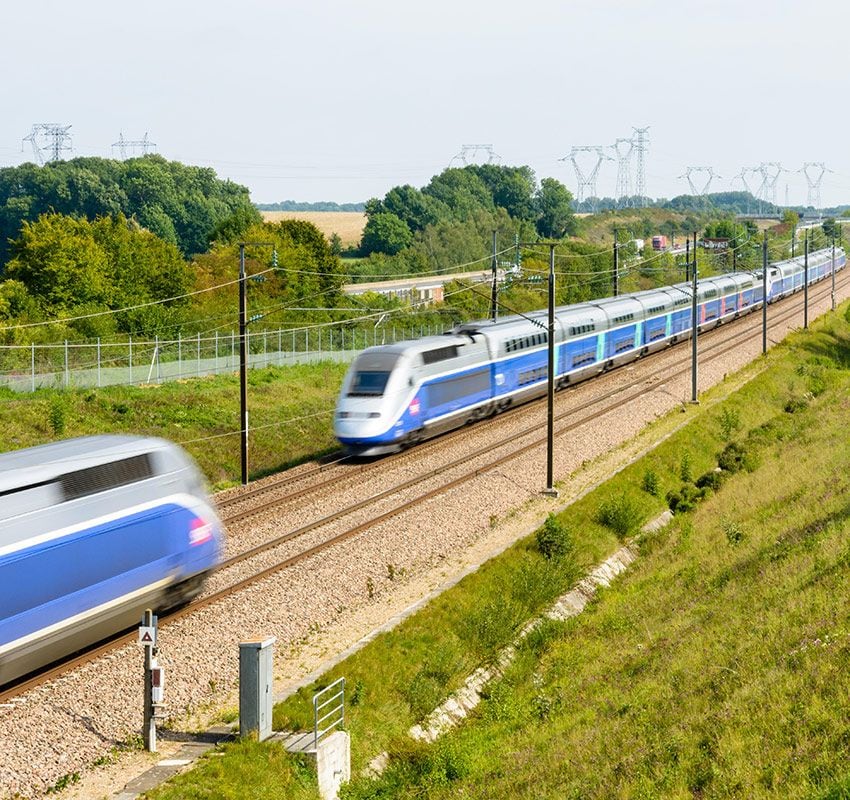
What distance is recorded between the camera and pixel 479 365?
41.9 m

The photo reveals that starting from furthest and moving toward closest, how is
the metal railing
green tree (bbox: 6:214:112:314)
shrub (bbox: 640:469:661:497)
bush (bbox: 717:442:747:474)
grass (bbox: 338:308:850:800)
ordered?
green tree (bbox: 6:214:112:314)
bush (bbox: 717:442:747:474)
shrub (bbox: 640:469:661:497)
the metal railing
grass (bbox: 338:308:850:800)

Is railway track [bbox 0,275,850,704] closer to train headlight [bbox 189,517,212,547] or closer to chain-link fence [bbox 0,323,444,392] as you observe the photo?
train headlight [bbox 189,517,212,547]

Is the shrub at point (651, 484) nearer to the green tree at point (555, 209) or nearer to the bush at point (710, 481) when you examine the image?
the bush at point (710, 481)

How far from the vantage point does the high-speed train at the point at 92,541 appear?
17.7m

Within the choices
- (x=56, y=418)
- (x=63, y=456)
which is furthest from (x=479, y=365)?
(x=63, y=456)

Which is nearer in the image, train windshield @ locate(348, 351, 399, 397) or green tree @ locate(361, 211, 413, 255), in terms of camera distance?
train windshield @ locate(348, 351, 399, 397)

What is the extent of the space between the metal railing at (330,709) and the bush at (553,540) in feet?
33.4

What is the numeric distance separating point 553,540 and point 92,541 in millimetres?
12680

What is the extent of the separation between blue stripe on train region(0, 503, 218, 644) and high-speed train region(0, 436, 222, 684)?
18mm

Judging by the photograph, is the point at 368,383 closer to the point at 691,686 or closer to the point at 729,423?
the point at 729,423

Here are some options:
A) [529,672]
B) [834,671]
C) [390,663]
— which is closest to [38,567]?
[390,663]

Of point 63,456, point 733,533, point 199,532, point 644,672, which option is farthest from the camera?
point 733,533

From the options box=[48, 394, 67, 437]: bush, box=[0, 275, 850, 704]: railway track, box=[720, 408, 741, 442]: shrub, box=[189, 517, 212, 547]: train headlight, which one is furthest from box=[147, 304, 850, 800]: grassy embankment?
box=[48, 394, 67, 437]: bush

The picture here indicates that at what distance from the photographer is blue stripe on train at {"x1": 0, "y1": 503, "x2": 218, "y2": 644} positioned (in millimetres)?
17516
